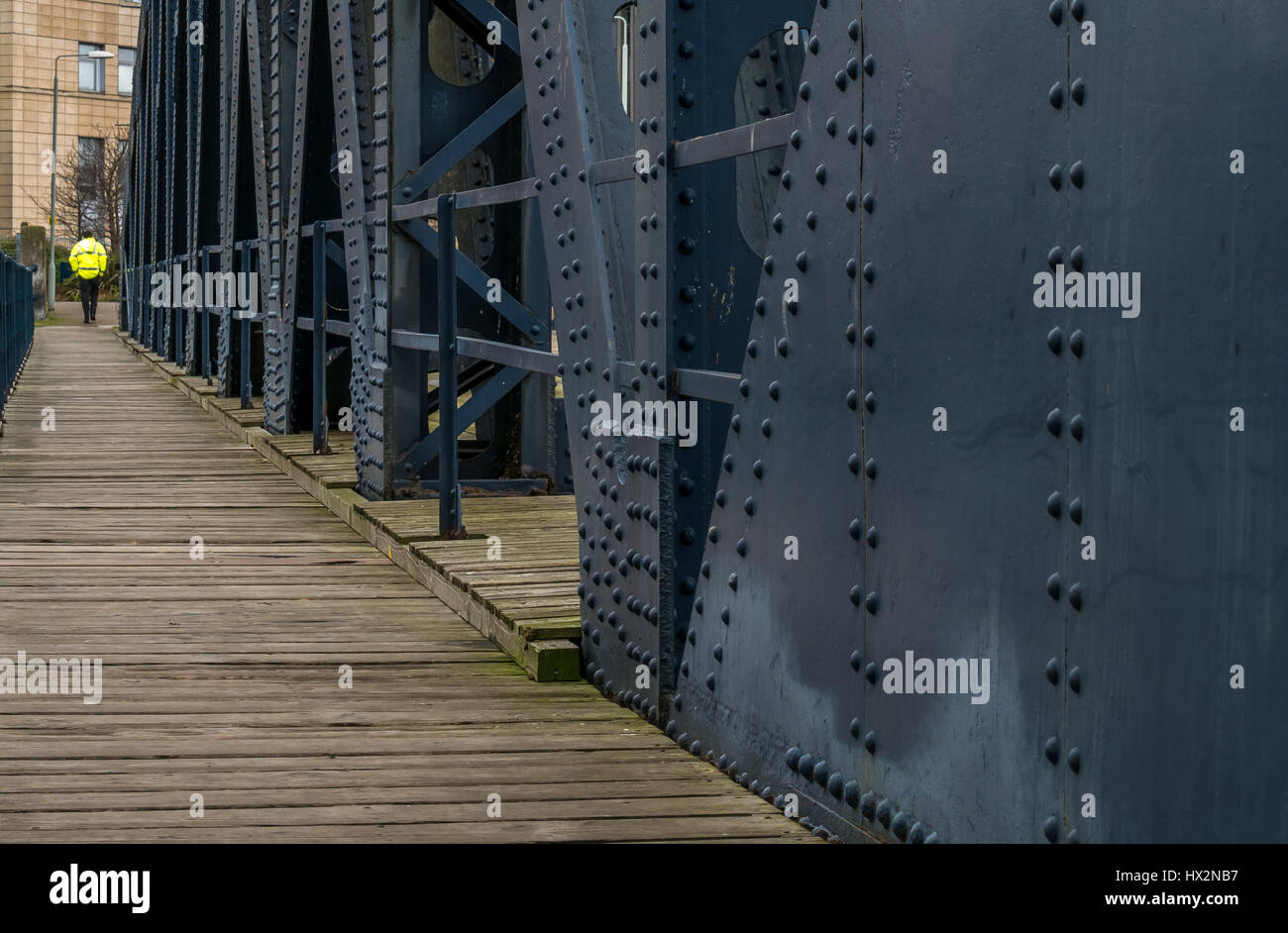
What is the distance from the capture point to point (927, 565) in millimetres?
3264

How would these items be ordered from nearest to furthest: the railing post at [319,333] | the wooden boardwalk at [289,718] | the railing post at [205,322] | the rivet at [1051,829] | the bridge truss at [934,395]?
the bridge truss at [934,395] → the rivet at [1051,829] → the wooden boardwalk at [289,718] → the railing post at [319,333] → the railing post at [205,322]

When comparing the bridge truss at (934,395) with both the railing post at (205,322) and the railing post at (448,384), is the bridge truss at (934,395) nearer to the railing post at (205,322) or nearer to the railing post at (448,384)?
the railing post at (448,384)

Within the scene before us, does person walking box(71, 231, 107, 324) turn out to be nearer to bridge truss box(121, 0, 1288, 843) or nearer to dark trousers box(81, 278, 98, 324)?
dark trousers box(81, 278, 98, 324)

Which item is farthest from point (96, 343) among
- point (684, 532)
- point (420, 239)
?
point (684, 532)

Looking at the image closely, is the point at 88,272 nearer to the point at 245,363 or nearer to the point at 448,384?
the point at 245,363

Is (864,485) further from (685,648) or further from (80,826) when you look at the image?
(80,826)

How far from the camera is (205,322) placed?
20.9 m

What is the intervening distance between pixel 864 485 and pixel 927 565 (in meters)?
0.32

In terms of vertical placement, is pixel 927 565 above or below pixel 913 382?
below

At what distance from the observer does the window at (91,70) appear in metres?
70.1

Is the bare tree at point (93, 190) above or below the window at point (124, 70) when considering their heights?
below

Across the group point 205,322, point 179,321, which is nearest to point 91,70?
point 179,321

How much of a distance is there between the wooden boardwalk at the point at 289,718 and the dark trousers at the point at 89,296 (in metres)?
38.5

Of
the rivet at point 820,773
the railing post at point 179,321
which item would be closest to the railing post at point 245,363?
the railing post at point 179,321
